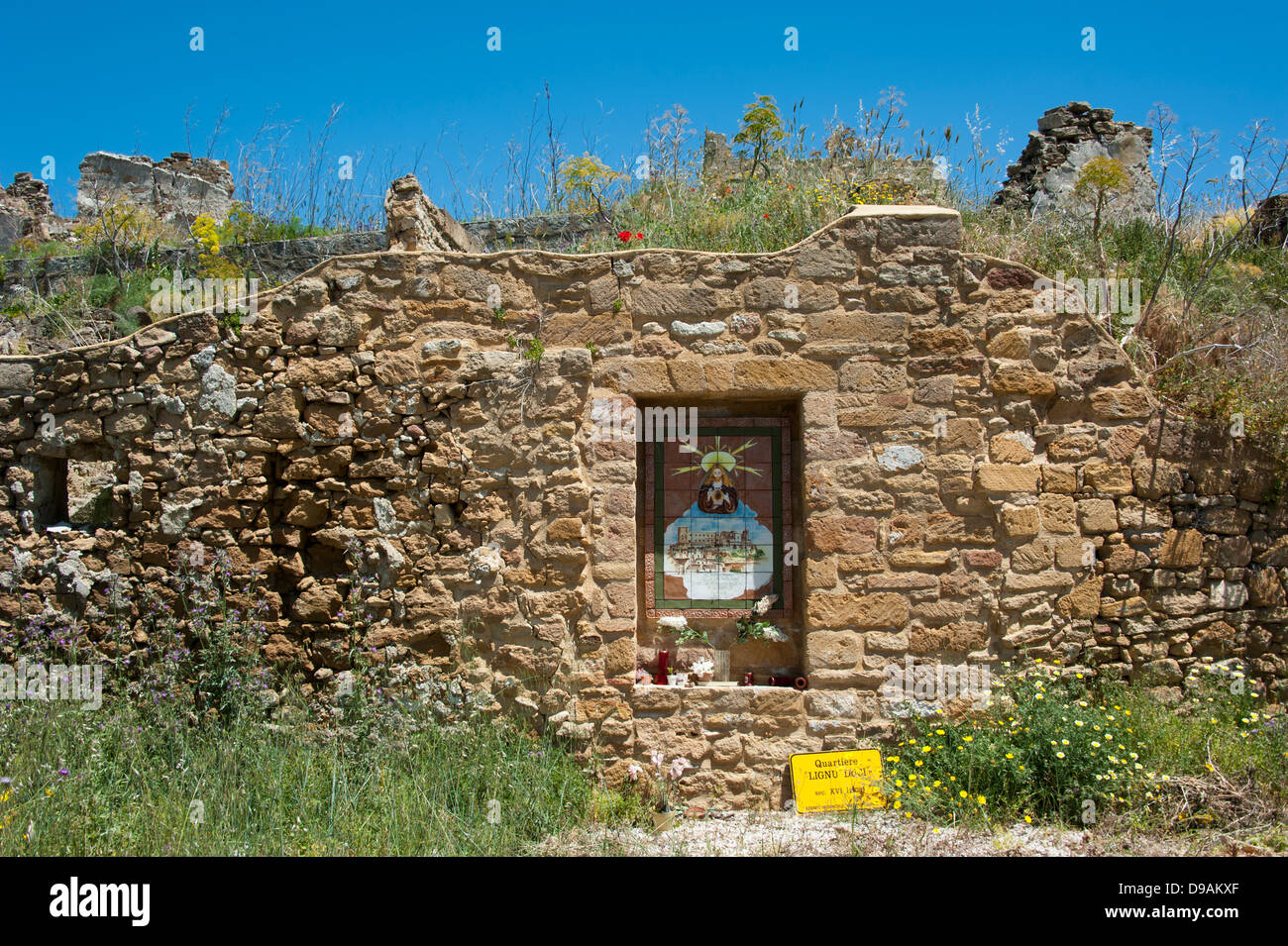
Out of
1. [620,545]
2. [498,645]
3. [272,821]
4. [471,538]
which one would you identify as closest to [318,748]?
[272,821]

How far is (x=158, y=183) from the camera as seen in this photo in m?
10.3

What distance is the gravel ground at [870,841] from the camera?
3.96 meters

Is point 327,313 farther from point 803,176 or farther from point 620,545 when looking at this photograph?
point 803,176

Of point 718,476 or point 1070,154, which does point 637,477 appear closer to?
point 718,476

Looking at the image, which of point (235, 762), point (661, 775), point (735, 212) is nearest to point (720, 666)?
point (661, 775)

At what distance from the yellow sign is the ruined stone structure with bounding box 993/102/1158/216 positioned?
295 inches

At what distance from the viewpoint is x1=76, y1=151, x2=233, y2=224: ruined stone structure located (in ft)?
33.3

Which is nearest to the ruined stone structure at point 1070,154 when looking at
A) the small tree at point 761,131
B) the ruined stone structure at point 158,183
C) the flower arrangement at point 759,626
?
the small tree at point 761,131

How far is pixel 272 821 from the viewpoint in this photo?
13.0 feet

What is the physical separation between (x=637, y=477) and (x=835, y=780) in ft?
6.78

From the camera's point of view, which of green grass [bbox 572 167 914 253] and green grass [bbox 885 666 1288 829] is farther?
green grass [bbox 572 167 914 253]

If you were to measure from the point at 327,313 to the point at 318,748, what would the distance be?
2.52 meters

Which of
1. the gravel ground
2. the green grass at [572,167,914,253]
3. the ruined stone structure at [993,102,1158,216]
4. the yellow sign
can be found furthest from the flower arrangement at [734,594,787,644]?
the ruined stone structure at [993,102,1158,216]

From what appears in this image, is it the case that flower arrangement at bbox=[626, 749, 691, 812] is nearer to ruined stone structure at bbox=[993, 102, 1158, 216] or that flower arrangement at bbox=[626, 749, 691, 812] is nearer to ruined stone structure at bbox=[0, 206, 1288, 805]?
ruined stone structure at bbox=[0, 206, 1288, 805]
